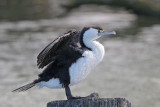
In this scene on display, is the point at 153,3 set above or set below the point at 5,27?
above

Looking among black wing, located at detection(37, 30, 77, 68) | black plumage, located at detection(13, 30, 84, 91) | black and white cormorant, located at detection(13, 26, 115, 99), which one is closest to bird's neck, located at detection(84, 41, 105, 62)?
black and white cormorant, located at detection(13, 26, 115, 99)

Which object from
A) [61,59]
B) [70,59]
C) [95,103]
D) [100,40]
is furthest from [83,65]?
[100,40]

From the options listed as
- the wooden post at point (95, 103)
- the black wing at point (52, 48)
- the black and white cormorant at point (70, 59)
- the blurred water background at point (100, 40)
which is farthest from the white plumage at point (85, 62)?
the blurred water background at point (100, 40)

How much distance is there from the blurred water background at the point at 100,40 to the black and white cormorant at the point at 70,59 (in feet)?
15.3

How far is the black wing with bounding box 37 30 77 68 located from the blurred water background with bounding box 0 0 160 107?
474cm

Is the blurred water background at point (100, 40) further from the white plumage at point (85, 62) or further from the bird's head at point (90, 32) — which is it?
the bird's head at point (90, 32)

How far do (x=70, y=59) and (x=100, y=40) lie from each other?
1077 cm

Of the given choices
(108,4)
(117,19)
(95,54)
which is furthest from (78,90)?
(108,4)

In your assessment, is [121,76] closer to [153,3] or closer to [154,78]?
[154,78]

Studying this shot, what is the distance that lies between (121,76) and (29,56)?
3.71 metres

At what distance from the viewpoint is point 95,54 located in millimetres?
6395

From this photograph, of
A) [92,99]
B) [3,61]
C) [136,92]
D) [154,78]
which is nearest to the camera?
[92,99]

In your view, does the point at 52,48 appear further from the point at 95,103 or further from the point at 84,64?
the point at 95,103

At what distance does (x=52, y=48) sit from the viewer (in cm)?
623
